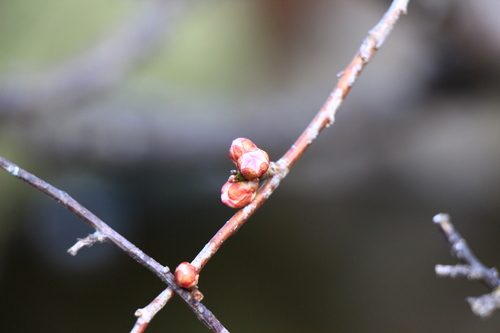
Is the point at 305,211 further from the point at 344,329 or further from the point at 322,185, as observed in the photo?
the point at 344,329

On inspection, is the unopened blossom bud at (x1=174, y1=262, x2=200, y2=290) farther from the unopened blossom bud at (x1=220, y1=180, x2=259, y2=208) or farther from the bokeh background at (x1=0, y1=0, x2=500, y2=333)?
the bokeh background at (x1=0, y1=0, x2=500, y2=333)

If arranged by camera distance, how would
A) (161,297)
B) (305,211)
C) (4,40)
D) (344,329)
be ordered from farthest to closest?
(4,40) < (305,211) < (344,329) < (161,297)

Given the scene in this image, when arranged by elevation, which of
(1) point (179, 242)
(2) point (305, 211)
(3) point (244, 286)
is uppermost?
(1) point (179, 242)

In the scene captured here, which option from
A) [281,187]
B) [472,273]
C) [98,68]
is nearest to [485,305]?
[472,273]

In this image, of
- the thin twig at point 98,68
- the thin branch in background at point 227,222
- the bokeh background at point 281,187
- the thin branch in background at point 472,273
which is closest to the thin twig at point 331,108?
the thin branch in background at point 227,222

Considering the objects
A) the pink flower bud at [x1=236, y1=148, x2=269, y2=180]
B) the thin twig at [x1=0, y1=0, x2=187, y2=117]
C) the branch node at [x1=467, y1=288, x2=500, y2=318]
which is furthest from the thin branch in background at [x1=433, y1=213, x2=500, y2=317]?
the thin twig at [x1=0, y1=0, x2=187, y2=117]

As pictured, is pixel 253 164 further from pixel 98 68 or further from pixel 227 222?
pixel 98 68

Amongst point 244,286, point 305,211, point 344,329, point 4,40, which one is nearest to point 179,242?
point 244,286
